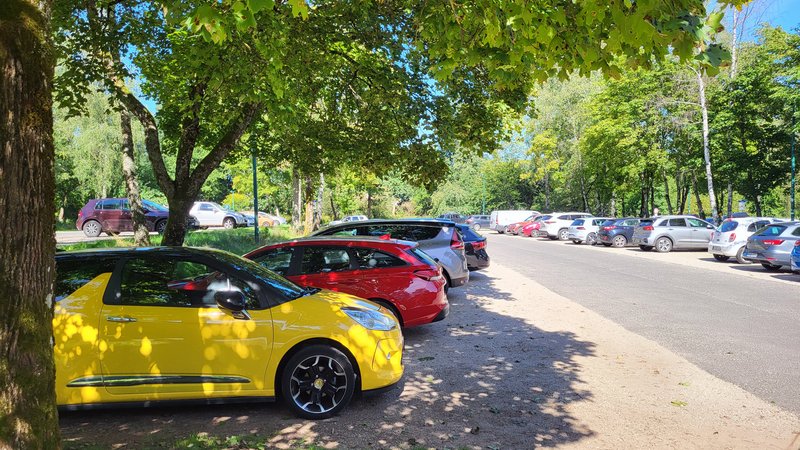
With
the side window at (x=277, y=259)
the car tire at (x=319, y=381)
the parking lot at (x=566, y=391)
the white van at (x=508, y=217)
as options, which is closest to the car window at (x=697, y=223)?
the parking lot at (x=566, y=391)

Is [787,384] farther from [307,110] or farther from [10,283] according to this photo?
[307,110]

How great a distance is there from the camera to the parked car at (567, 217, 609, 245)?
2902 centimetres

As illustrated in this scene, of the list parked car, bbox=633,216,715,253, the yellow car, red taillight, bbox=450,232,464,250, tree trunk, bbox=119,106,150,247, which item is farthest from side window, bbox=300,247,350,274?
parked car, bbox=633,216,715,253

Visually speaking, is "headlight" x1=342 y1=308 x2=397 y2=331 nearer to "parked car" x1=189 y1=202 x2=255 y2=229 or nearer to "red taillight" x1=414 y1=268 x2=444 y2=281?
"red taillight" x1=414 y1=268 x2=444 y2=281

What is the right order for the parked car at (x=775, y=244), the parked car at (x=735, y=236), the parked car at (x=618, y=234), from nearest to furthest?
the parked car at (x=775, y=244) < the parked car at (x=735, y=236) < the parked car at (x=618, y=234)

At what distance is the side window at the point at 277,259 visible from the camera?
702 cm

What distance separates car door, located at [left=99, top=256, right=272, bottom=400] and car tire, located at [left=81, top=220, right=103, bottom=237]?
74.5 ft

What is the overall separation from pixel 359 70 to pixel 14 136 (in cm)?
835

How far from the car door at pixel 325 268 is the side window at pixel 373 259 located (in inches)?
5.0

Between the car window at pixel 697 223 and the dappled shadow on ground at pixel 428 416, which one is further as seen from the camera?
the car window at pixel 697 223

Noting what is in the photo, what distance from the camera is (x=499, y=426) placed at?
4.23 meters

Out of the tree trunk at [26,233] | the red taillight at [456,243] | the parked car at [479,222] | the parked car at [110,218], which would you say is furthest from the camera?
the parked car at [479,222]

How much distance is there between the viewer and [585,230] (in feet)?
96.8

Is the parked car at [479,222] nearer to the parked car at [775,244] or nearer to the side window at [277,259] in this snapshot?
the parked car at [775,244]
